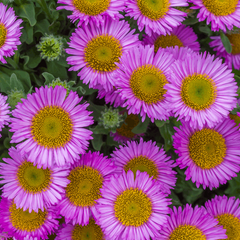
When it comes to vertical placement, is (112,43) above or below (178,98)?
above

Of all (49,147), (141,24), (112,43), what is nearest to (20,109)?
(49,147)

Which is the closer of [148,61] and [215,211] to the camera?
[148,61]

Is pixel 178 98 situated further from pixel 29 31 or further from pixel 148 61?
pixel 29 31

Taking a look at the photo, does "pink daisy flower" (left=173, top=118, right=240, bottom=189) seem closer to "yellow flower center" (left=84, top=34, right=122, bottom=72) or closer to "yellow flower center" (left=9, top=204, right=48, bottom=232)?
"yellow flower center" (left=84, top=34, right=122, bottom=72)

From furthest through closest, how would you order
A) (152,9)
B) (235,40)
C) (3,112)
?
1. (235,40)
2. (152,9)
3. (3,112)

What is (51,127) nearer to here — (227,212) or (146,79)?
(146,79)

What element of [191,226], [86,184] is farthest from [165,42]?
[191,226]
